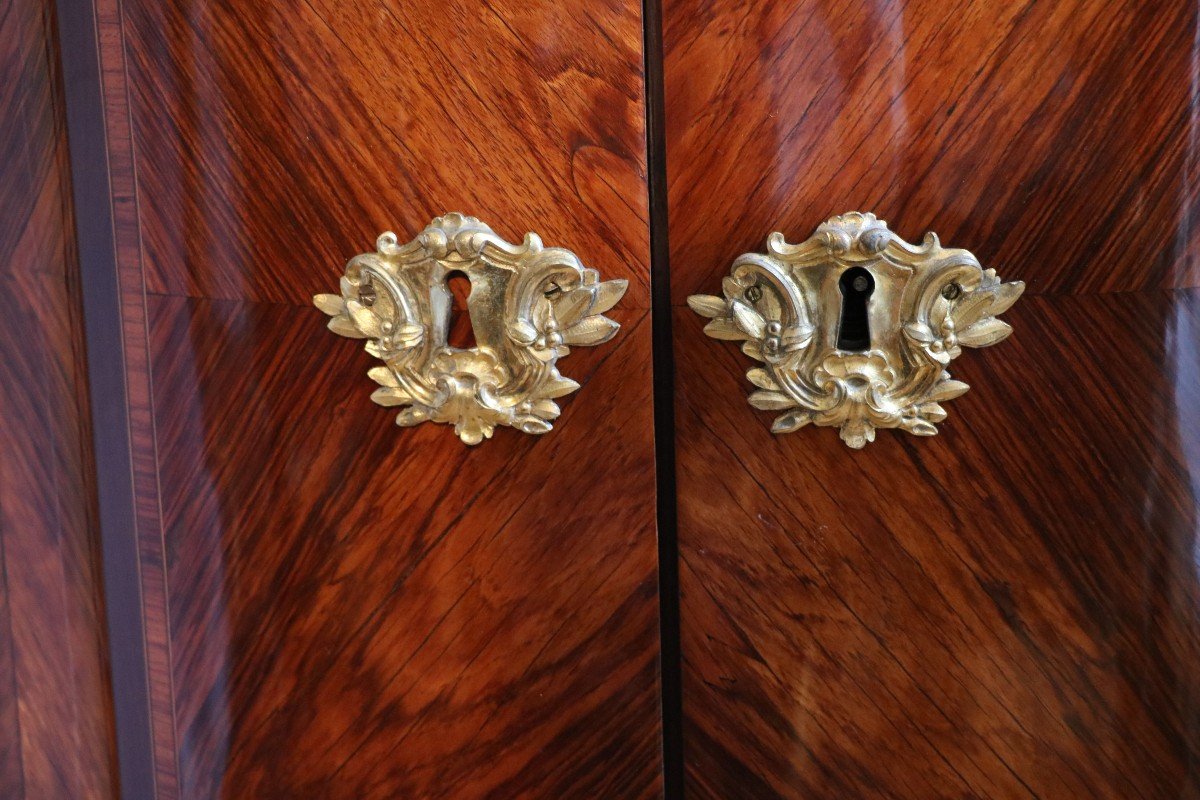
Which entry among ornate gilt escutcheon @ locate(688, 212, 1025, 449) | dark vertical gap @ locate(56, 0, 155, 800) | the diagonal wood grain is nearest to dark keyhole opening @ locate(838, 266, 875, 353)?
ornate gilt escutcheon @ locate(688, 212, 1025, 449)

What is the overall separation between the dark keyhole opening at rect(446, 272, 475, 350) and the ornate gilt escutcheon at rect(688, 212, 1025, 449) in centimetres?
11

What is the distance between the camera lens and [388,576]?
47 centimetres

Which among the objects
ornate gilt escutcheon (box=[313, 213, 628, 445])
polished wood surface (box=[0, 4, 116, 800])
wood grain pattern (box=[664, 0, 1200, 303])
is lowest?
polished wood surface (box=[0, 4, 116, 800])

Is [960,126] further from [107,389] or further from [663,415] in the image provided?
[107,389]

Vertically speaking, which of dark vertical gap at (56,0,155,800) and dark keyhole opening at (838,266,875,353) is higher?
dark keyhole opening at (838,266,875,353)

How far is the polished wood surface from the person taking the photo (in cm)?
45

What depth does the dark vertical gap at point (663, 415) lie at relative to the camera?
42cm

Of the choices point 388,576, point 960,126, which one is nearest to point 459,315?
point 388,576

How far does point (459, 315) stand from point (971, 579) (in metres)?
0.26

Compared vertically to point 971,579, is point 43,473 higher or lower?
lower

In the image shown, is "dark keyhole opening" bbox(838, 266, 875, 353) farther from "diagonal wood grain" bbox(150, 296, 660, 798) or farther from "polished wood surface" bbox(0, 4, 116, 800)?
"polished wood surface" bbox(0, 4, 116, 800)

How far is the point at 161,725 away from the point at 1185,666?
1.60 feet

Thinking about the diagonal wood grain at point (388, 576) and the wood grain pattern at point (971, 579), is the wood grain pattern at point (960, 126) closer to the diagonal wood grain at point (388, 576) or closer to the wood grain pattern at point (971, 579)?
the wood grain pattern at point (971, 579)

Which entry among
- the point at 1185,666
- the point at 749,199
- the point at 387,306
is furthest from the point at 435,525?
the point at 1185,666
